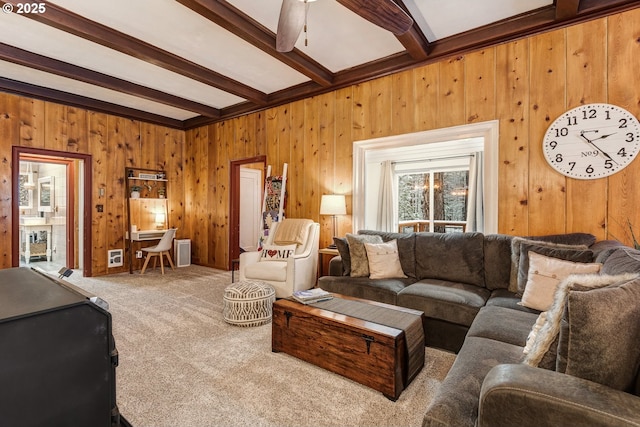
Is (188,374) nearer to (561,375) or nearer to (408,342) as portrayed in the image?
(408,342)

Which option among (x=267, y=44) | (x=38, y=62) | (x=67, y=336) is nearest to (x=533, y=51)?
(x=267, y=44)

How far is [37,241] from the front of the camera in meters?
6.61

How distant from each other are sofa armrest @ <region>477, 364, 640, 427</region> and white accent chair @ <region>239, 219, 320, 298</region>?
8.97ft

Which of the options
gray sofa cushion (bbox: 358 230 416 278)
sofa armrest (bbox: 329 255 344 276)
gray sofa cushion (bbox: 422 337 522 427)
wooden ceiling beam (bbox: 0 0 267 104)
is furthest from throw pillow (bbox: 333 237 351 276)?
wooden ceiling beam (bbox: 0 0 267 104)

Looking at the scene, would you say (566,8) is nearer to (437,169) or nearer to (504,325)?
(504,325)

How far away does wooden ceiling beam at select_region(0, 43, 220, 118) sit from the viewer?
3.46 m

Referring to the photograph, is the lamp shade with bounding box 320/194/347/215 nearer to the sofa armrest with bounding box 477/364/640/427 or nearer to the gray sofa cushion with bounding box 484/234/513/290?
the gray sofa cushion with bounding box 484/234/513/290

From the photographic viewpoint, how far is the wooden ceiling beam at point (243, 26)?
2574 mm

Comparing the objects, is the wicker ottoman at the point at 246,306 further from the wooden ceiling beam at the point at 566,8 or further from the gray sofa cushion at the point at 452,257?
the wooden ceiling beam at the point at 566,8

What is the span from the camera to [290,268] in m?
3.56

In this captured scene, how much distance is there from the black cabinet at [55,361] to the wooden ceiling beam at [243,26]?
2.46 metres

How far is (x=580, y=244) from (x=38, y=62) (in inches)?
234

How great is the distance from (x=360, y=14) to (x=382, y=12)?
14 centimetres

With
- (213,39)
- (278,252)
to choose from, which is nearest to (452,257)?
(278,252)
